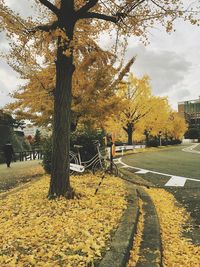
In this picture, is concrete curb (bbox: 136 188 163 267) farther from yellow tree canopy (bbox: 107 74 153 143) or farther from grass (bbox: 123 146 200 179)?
yellow tree canopy (bbox: 107 74 153 143)

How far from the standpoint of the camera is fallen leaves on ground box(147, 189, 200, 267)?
15.1ft

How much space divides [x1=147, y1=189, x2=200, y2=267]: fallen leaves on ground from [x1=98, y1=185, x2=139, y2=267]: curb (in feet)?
1.70

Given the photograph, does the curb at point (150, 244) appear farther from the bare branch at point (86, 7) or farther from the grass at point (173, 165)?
the grass at point (173, 165)

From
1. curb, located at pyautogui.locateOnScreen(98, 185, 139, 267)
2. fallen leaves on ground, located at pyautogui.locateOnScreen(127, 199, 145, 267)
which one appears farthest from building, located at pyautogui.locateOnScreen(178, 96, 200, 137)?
curb, located at pyautogui.locateOnScreen(98, 185, 139, 267)

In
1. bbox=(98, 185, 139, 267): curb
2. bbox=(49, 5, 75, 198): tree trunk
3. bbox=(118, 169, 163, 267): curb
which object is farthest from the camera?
bbox=(49, 5, 75, 198): tree trunk

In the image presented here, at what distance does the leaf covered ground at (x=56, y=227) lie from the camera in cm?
410

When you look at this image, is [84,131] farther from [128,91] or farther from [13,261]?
[128,91]

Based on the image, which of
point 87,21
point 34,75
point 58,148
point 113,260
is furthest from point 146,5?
point 34,75

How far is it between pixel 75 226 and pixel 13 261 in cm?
145

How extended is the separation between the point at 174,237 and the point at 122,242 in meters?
1.41

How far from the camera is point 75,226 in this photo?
5.29 meters

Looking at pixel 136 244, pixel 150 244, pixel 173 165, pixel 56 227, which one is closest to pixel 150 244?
pixel 150 244

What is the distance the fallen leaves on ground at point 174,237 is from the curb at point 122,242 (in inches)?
20.4

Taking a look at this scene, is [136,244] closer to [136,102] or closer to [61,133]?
[61,133]
